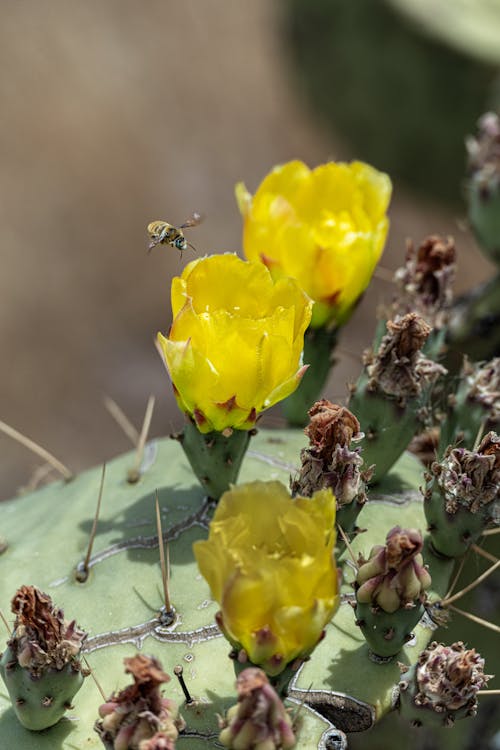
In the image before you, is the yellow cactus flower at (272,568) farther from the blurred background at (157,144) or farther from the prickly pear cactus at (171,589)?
the blurred background at (157,144)

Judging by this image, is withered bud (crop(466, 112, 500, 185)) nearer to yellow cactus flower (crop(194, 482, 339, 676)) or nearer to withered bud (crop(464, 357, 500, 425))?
withered bud (crop(464, 357, 500, 425))

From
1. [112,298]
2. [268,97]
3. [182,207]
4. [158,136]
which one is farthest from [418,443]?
[268,97]

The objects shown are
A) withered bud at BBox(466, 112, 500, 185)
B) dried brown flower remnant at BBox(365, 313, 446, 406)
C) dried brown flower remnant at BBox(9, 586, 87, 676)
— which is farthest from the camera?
withered bud at BBox(466, 112, 500, 185)

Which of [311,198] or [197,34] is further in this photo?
[197,34]

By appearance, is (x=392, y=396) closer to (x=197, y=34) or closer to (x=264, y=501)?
(x=264, y=501)

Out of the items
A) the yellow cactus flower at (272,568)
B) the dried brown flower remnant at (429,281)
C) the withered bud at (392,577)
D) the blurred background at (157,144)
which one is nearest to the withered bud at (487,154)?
the dried brown flower remnant at (429,281)

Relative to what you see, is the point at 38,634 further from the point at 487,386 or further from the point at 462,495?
the point at 487,386

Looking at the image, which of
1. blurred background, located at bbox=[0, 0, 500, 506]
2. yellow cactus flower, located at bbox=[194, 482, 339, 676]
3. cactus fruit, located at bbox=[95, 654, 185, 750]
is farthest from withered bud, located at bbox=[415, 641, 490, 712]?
blurred background, located at bbox=[0, 0, 500, 506]

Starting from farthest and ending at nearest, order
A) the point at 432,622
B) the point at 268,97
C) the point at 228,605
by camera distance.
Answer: the point at 268,97 < the point at 432,622 < the point at 228,605
